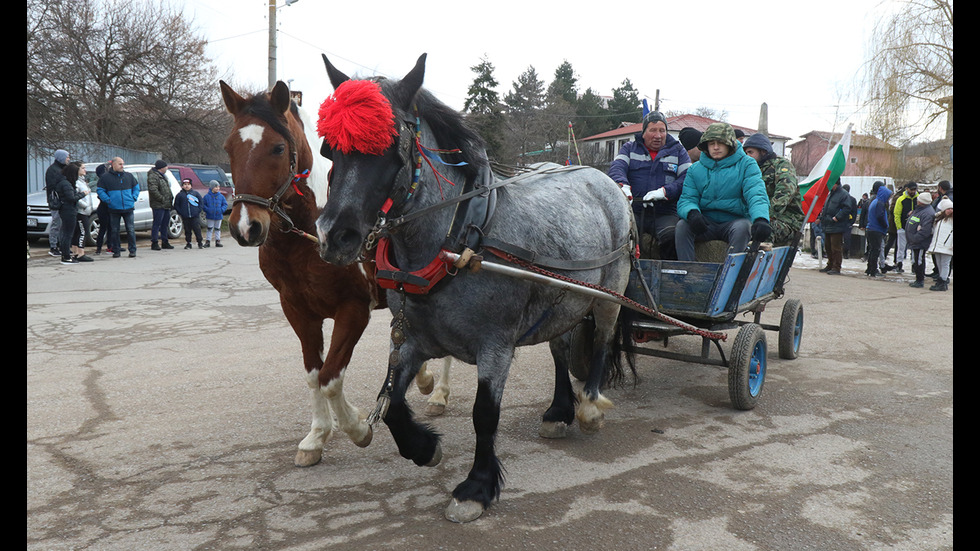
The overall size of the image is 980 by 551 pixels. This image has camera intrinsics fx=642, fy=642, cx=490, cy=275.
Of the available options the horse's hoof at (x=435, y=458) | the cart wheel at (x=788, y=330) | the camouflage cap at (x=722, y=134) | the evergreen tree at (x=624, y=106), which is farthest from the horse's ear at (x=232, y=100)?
the evergreen tree at (x=624, y=106)

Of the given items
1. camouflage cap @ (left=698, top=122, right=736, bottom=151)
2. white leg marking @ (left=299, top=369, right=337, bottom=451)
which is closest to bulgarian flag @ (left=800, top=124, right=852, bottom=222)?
camouflage cap @ (left=698, top=122, right=736, bottom=151)

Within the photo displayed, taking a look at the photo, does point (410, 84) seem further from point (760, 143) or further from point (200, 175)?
point (200, 175)

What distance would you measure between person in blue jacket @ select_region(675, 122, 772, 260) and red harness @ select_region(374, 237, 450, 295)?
109 inches

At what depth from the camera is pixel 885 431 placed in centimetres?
422

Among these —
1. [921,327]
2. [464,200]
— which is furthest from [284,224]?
[921,327]

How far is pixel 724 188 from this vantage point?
5035 millimetres

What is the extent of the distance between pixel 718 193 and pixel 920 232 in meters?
9.27

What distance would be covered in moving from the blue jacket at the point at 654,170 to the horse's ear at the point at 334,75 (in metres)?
3.25

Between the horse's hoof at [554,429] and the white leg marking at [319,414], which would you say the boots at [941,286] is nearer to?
the horse's hoof at [554,429]

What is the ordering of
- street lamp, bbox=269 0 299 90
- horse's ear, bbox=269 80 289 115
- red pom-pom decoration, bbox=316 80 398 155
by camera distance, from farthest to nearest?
1. street lamp, bbox=269 0 299 90
2. horse's ear, bbox=269 80 289 115
3. red pom-pom decoration, bbox=316 80 398 155

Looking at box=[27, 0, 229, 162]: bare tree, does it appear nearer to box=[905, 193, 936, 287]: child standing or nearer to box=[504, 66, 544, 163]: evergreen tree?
box=[504, 66, 544, 163]: evergreen tree

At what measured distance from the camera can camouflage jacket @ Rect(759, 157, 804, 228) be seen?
5617 mm

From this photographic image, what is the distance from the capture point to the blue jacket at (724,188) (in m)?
4.91

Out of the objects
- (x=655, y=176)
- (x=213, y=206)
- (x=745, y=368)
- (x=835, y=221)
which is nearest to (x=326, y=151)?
(x=745, y=368)
